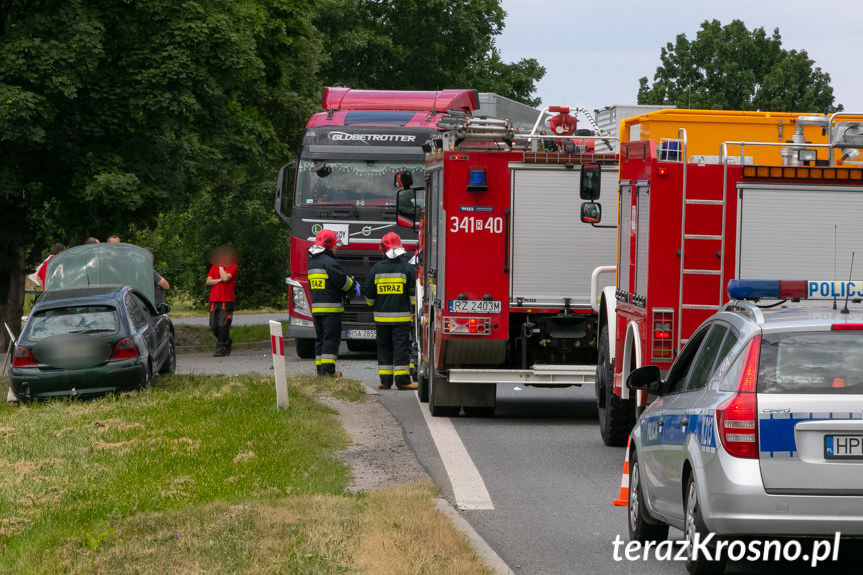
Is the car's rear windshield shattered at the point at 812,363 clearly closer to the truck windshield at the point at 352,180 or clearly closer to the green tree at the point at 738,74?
the truck windshield at the point at 352,180

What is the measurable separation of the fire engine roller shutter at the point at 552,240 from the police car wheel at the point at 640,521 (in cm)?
628

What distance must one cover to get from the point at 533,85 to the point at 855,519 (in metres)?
51.5

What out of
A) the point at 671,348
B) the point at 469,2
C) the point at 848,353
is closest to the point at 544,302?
the point at 671,348

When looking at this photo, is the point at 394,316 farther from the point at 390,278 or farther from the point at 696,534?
the point at 696,534

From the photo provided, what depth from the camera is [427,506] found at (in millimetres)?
8719

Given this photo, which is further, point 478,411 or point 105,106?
point 105,106

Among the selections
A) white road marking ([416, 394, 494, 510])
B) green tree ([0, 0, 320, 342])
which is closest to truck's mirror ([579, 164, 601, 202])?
white road marking ([416, 394, 494, 510])

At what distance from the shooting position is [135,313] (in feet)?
56.9

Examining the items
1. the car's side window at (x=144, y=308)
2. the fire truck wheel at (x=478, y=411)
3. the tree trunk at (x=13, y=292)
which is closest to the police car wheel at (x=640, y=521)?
the fire truck wheel at (x=478, y=411)

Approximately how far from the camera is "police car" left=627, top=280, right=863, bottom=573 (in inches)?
250

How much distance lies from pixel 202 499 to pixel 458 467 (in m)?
2.61

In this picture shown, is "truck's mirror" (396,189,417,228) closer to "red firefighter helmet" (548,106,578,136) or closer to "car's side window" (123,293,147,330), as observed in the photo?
"red firefighter helmet" (548,106,578,136)

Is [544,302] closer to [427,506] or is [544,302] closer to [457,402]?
[457,402]

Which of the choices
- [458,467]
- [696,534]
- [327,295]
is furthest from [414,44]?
[696,534]
